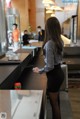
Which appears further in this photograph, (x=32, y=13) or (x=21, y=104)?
(x=32, y=13)

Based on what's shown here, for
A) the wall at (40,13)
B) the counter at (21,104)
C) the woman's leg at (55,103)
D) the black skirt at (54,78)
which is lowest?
the woman's leg at (55,103)

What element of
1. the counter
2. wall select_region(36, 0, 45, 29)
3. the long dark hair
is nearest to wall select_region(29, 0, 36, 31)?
wall select_region(36, 0, 45, 29)

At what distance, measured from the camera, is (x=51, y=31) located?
Answer: 8.32 feet

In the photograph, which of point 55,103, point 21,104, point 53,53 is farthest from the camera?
point 55,103

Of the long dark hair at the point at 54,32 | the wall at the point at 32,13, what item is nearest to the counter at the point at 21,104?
the long dark hair at the point at 54,32

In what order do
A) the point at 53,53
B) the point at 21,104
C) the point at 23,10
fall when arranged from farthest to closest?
the point at 23,10 < the point at 53,53 < the point at 21,104

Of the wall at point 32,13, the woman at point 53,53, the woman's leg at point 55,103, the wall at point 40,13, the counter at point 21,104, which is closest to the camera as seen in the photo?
the counter at point 21,104

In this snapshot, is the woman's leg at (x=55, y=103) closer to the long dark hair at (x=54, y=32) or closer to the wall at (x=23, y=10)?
the long dark hair at (x=54, y=32)

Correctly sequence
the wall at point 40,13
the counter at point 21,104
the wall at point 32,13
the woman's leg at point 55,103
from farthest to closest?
1. the wall at point 32,13
2. the wall at point 40,13
3. the woman's leg at point 55,103
4. the counter at point 21,104

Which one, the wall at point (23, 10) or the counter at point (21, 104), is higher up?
the wall at point (23, 10)

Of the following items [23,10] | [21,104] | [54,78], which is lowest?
[54,78]

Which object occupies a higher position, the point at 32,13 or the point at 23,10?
the point at 23,10

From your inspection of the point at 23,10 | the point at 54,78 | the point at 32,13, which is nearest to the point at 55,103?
the point at 54,78

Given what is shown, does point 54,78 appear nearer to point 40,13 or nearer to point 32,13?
point 40,13
